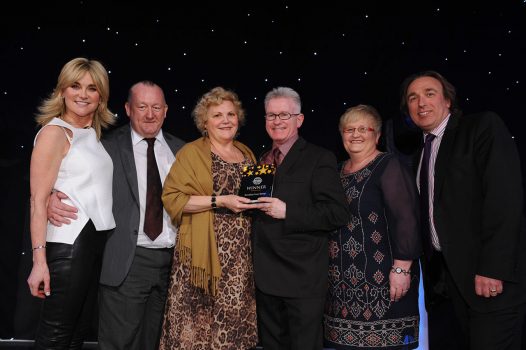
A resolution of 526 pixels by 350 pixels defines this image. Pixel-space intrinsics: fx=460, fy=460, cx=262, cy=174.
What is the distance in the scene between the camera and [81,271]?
204cm

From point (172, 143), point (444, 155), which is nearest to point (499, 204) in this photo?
point (444, 155)

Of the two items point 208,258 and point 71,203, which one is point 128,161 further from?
point 208,258

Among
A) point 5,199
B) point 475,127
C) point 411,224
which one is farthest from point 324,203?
point 5,199

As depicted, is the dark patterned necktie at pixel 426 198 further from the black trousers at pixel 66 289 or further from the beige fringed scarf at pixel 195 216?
the black trousers at pixel 66 289

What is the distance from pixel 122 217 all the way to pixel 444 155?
169cm

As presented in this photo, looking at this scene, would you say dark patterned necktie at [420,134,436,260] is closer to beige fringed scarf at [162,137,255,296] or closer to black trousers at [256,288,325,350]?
black trousers at [256,288,325,350]

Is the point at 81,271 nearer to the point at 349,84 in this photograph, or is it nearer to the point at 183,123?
the point at 183,123

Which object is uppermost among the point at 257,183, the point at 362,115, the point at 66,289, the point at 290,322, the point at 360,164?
the point at 362,115

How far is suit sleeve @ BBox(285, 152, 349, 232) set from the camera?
7.20ft

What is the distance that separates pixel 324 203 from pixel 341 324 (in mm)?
592

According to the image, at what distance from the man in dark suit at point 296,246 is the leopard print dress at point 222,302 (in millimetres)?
64

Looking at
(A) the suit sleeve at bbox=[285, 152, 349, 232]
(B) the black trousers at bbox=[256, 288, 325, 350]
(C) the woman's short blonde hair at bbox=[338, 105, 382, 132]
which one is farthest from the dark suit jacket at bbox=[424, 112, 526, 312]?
(B) the black trousers at bbox=[256, 288, 325, 350]

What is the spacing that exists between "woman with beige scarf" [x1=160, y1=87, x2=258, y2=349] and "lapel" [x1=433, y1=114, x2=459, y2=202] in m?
0.92

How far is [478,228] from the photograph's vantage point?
2.14 m
